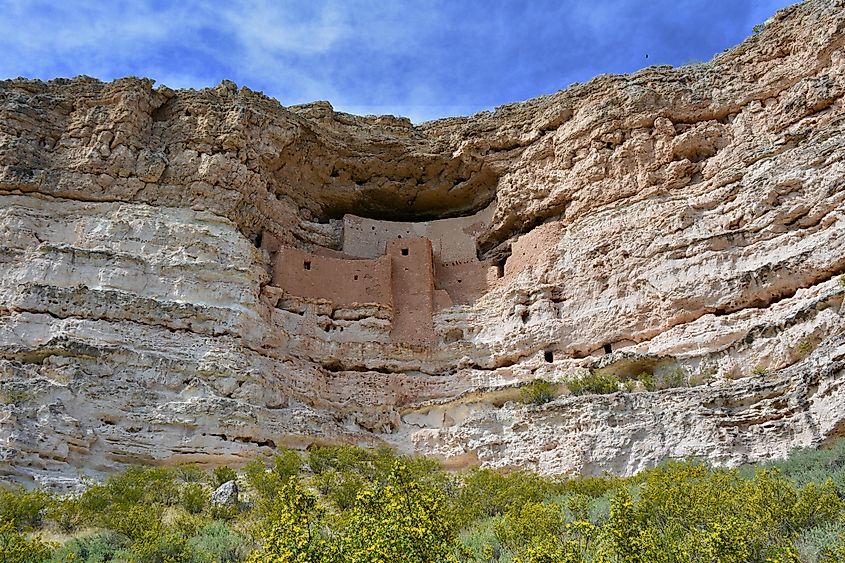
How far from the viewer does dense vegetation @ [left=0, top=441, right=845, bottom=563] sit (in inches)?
264

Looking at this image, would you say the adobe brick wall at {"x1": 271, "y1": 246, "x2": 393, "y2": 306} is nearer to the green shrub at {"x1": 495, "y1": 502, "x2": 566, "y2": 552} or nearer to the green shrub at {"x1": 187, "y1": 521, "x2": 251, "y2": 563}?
the green shrub at {"x1": 187, "y1": 521, "x2": 251, "y2": 563}

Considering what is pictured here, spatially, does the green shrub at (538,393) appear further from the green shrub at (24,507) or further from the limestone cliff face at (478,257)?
the green shrub at (24,507)

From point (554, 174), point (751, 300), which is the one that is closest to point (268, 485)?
point (751, 300)

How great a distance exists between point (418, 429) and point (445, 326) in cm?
314

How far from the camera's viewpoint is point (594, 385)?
16.1 m

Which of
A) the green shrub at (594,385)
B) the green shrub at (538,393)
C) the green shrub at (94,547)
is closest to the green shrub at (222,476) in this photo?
the green shrub at (94,547)

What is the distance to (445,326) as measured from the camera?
776 inches

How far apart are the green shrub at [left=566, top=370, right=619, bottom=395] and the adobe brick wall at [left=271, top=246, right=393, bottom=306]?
557 centimetres

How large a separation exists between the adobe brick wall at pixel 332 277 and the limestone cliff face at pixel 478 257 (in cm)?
40

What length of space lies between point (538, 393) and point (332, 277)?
6446 millimetres

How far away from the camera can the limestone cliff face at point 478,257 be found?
1467 centimetres

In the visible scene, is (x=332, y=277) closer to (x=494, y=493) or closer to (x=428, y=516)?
(x=494, y=493)

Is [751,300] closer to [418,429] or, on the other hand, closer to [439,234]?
[418,429]

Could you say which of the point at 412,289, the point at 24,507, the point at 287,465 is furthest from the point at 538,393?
the point at 24,507
